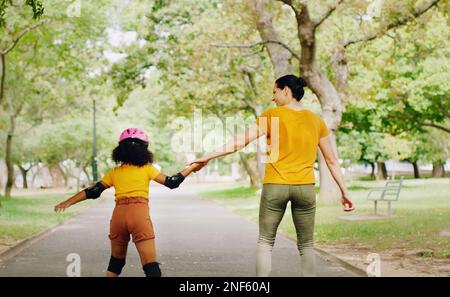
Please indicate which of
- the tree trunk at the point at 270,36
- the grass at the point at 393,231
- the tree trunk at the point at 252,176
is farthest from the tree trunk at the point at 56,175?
the grass at the point at 393,231

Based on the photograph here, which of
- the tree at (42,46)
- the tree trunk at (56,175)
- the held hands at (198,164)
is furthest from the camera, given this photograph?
the tree trunk at (56,175)

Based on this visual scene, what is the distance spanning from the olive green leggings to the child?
77 cm

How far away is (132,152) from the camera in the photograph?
620 cm

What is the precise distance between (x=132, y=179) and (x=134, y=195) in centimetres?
13

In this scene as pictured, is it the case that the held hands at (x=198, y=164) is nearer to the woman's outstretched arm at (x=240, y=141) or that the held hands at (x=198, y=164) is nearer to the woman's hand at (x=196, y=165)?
the woman's hand at (x=196, y=165)

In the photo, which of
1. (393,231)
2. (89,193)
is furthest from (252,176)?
(89,193)

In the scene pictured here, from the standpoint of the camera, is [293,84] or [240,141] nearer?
[240,141]

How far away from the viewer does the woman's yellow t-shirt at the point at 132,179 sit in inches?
243

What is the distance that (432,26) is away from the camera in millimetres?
34719

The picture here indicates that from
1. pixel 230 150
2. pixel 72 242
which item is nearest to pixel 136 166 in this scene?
pixel 230 150

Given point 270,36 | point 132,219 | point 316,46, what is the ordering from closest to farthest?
point 132,219 → point 316,46 → point 270,36

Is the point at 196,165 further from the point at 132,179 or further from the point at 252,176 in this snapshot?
the point at 252,176

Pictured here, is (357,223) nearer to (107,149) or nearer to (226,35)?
(226,35)
